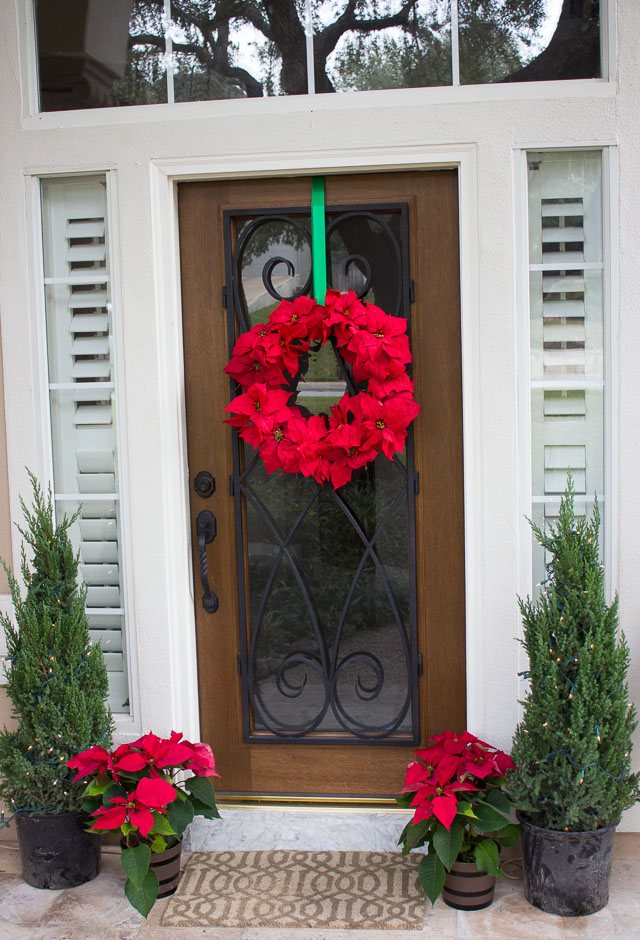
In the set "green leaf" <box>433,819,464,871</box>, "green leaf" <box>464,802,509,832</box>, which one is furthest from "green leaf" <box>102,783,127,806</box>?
"green leaf" <box>464,802,509,832</box>

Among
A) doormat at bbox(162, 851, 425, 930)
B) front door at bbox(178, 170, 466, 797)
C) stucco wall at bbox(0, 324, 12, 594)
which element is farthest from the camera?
stucco wall at bbox(0, 324, 12, 594)

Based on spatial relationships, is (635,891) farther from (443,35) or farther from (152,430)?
(443,35)

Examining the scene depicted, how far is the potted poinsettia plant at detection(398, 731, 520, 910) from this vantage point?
2289mm

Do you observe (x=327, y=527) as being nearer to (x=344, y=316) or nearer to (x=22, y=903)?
(x=344, y=316)

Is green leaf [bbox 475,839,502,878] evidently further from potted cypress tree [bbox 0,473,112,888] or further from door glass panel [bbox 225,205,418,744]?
potted cypress tree [bbox 0,473,112,888]

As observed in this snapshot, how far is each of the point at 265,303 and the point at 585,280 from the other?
0.99 metres

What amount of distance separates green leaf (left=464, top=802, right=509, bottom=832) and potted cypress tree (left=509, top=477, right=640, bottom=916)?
7 cm

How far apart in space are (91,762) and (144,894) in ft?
1.24

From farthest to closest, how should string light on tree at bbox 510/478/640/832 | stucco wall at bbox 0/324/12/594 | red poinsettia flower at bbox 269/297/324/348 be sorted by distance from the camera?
stucco wall at bbox 0/324/12/594, red poinsettia flower at bbox 269/297/324/348, string light on tree at bbox 510/478/640/832

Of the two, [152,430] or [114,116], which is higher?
[114,116]

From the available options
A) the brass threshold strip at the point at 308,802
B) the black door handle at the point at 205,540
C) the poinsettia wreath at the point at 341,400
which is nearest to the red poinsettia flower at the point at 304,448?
the poinsettia wreath at the point at 341,400

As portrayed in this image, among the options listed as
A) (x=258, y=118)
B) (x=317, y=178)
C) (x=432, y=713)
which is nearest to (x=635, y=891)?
(x=432, y=713)

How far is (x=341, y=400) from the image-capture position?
8.65 ft

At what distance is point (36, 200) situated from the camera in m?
2.71
